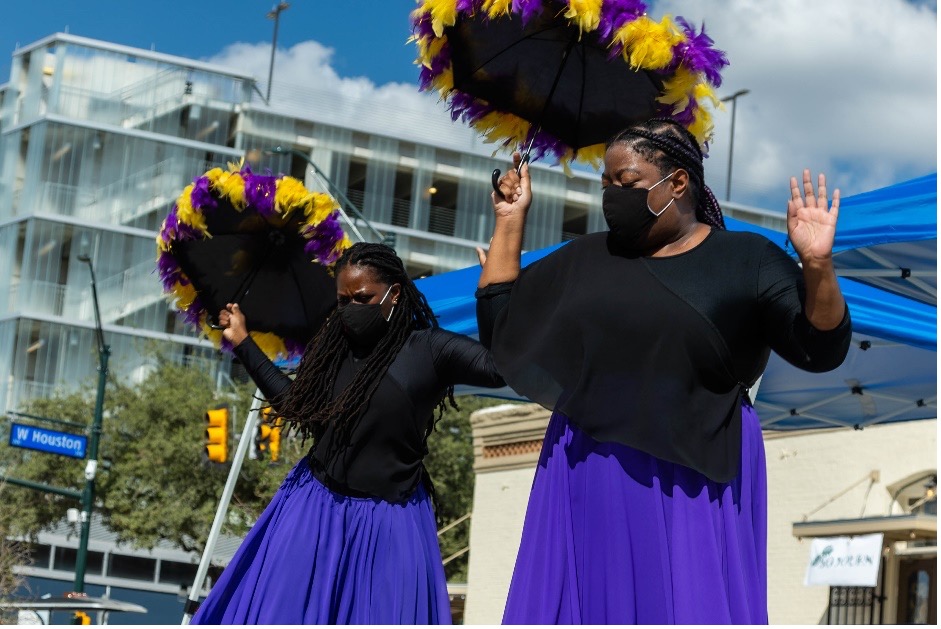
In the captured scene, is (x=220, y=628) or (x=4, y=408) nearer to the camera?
(x=220, y=628)

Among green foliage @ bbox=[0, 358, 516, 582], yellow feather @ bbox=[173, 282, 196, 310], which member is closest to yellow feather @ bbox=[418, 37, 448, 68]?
yellow feather @ bbox=[173, 282, 196, 310]

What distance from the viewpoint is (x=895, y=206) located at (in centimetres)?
Result: 748

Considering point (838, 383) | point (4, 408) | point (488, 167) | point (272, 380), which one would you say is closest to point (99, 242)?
point (4, 408)

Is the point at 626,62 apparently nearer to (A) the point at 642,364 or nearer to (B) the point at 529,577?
(A) the point at 642,364

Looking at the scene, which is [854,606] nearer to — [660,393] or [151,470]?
[660,393]

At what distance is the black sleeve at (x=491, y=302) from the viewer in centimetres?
409

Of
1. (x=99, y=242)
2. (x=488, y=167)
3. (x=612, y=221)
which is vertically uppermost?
(x=488, y=167)

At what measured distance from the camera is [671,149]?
156 inches

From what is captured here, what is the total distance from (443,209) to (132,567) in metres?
19.1

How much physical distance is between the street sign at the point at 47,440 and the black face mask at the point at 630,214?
72.7ft

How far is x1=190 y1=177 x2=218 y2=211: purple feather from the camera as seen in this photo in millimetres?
7602

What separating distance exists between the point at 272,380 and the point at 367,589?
114cm

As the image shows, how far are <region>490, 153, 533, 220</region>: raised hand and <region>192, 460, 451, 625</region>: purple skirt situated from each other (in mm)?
1670

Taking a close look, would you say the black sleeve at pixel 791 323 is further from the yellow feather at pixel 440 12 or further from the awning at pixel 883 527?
the awning at pixel 883 527
